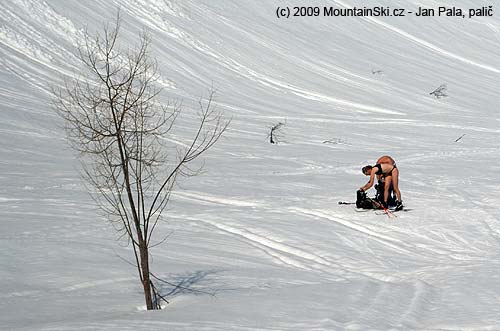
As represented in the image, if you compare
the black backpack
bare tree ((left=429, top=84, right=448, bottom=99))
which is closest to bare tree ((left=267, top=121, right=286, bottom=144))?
the black backpack

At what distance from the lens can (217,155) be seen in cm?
2148

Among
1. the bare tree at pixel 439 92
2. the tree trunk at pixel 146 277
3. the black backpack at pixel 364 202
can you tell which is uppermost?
the bare tree at pixel 439 92

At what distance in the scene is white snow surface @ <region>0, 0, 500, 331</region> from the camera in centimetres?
702

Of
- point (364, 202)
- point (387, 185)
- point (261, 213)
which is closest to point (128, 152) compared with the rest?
point (261, 213)

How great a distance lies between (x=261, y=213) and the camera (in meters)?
12.7

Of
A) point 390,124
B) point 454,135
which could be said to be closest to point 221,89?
point 390,124

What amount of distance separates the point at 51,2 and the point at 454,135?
2425cm

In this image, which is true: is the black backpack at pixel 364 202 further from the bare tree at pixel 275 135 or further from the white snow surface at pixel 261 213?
the bare tree at pixel 275 135

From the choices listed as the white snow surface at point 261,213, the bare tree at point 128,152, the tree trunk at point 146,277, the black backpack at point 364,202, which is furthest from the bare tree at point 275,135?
the tree trunk at point 146,277

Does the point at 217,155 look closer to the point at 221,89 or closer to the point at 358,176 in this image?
the point at 358,176

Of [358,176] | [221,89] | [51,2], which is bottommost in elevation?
[358,176]

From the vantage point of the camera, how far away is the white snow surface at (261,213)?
7.02 m

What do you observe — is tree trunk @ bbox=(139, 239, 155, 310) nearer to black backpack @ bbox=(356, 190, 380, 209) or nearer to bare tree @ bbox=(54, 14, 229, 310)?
bare tree @ bbox=(54, 14, 229, 310)

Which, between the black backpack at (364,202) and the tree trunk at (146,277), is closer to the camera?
the tree trunk at (146,277)
